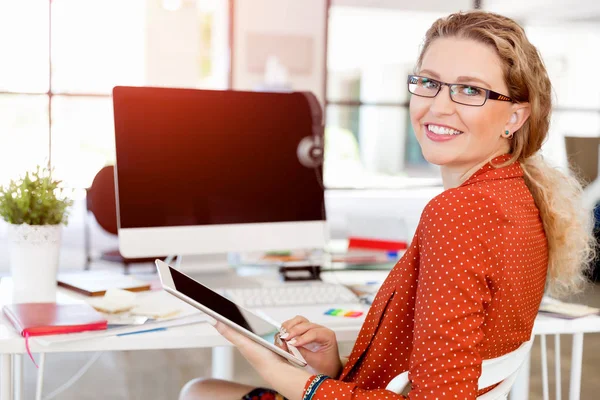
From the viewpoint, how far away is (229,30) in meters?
6.54

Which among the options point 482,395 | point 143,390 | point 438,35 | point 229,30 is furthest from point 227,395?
point 229,30

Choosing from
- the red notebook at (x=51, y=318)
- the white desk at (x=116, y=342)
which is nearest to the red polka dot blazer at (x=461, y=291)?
the white desk at (x=116, y=342)

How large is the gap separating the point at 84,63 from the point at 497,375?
624 cm

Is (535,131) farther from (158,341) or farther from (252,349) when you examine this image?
(158,341)

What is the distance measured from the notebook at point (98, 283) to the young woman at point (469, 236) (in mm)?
736

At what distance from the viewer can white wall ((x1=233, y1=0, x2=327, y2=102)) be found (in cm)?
655

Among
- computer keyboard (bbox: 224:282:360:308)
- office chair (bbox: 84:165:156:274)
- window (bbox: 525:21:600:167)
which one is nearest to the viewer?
computer keyboard (bbox: 224:282:360:308)

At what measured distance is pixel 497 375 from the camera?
3.77 feet

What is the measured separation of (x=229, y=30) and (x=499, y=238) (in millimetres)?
5784

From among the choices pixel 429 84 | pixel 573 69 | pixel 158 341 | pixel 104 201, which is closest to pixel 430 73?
pixel 429 84

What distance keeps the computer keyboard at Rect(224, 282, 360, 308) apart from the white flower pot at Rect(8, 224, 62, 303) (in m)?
0.44

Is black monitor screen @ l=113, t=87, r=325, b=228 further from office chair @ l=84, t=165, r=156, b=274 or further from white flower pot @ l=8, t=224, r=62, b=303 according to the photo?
office chair @ l=84, t=165, r=156, b=274

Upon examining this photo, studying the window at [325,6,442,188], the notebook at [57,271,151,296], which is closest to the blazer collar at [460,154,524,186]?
the notebook at [57,271,151,296]

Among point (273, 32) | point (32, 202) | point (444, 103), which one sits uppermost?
point (273, 32)
